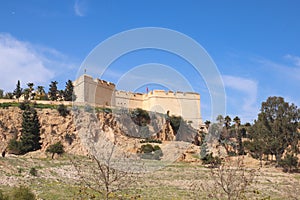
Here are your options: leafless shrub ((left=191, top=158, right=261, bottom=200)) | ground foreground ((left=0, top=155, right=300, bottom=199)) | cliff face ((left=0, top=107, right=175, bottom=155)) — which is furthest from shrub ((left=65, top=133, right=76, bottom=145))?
leafless shrub ((left=191, top=158, right=261, bottom=200))

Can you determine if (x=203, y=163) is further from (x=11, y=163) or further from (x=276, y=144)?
(x=11, y=163)

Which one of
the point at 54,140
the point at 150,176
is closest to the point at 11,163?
the point at 150,176

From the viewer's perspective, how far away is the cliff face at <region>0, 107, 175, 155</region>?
1371 inches

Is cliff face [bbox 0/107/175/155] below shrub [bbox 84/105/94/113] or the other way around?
below

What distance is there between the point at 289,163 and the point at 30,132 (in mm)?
25002

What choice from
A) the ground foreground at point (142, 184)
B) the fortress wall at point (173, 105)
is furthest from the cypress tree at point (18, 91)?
the ground foreground at point (142, 184)

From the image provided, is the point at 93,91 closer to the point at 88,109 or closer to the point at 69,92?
the point at 69,92

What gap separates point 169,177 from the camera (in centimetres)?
2200

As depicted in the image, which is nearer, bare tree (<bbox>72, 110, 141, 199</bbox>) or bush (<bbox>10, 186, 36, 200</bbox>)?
bare tree (<bbox>72, 110, 141, 199</bbox>)

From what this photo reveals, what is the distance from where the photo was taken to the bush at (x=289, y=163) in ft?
100.0

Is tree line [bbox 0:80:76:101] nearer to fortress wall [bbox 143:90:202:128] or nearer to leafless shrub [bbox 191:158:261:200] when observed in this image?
fortress wall [bbox 143:90:202:128]

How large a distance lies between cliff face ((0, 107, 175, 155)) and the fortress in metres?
2.45

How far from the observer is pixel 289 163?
3041cm

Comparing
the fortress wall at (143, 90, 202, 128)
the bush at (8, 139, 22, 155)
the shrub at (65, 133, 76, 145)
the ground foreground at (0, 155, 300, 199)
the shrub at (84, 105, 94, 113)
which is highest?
the fortress wall at (143, 90, 202, 128)
